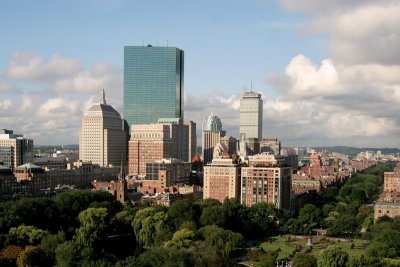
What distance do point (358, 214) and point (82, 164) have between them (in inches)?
3382

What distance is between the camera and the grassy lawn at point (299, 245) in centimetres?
8261

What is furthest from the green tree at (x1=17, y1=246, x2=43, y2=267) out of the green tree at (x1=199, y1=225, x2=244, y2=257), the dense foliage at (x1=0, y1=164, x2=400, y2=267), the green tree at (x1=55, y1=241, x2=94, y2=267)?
the green tree at (x1=199, y1=225, x2=244, y2=257)

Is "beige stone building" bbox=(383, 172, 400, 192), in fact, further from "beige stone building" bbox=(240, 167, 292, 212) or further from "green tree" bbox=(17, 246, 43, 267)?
"green tree" bbox=(17, 246, 43, 267)

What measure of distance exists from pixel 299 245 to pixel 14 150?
115 metres

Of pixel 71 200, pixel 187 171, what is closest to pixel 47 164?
pixel 187 171

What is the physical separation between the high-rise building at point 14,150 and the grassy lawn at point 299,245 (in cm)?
10139

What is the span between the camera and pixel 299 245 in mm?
87750

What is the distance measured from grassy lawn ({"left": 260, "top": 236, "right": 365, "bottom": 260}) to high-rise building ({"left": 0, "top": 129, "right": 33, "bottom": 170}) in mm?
101392

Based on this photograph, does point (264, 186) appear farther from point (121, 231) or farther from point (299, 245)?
point (121, 231)

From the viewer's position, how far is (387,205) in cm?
10550

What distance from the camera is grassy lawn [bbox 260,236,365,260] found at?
8261 cm

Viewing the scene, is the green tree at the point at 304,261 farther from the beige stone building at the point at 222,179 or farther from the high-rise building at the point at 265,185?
the beige stone building at the point at 222,179

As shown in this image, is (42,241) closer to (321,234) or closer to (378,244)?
(378,244)

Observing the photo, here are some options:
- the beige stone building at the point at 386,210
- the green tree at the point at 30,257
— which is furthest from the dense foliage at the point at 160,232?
the beige stone building at the point at 386,210
